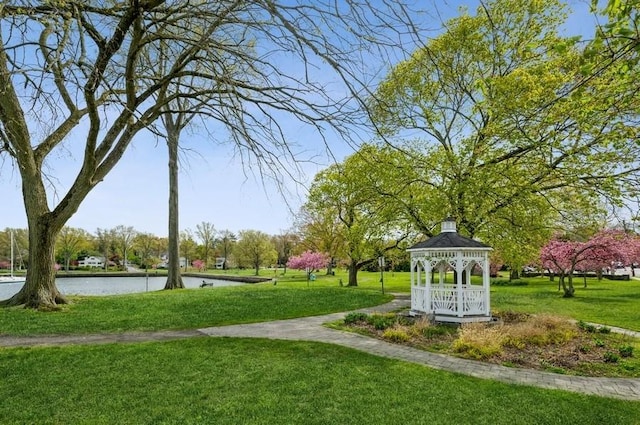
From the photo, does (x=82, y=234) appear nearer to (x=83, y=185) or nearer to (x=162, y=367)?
(x=83, y=185)

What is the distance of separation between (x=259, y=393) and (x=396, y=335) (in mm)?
4133

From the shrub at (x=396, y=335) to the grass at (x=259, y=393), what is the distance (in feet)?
5.91

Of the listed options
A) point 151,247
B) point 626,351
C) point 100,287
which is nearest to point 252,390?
point 626,351

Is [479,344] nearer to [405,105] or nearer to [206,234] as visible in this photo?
[405,105]

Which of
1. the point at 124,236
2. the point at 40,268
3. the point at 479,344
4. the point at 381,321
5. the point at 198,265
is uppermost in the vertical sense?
the point at 124,236

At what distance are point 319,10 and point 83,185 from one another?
978 centimetres

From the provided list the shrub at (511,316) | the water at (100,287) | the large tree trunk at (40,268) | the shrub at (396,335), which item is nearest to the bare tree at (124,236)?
the water at (100,287)

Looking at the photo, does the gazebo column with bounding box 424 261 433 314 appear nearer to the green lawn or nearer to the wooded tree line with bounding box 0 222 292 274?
the green lawn

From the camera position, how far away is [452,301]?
35.7 ft

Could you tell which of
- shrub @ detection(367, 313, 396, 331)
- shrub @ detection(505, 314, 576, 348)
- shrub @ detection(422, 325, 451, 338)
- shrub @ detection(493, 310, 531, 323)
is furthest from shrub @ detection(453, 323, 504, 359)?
shrub @ detection(493, 310, 531, 323)

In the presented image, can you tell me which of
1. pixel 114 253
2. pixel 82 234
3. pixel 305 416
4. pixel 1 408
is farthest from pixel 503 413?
pixel 114 253

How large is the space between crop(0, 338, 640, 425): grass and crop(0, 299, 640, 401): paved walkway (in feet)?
1.49

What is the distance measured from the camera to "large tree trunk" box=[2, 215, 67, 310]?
35.3ft

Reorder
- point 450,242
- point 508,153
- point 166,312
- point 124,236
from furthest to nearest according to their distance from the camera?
point 124,236 < point 508,153 < point 166,312 < point 450,242
